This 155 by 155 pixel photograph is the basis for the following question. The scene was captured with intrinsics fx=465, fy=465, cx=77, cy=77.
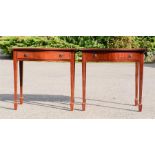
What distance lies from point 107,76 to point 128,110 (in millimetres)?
5459

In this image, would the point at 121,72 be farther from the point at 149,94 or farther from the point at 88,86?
A: the point at 149,94

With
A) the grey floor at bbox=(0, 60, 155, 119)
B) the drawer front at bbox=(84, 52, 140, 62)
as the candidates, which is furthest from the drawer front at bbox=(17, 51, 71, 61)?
the grey floor at bbox=(0, 60, 155, 119)

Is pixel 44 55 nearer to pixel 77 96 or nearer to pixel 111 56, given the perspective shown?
pixel 111 56

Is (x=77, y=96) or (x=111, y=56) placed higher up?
(x=111, y=56)

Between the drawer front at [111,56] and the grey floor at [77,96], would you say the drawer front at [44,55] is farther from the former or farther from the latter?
the grey floor at [77,96]

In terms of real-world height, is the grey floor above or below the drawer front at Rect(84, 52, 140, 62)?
below

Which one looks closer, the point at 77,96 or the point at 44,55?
the point at 44,55

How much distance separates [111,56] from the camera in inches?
276

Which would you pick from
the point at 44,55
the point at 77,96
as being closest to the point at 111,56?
the point at 44,55

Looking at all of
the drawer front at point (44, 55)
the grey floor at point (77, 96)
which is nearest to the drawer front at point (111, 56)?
the drawer front at point (44, 55)

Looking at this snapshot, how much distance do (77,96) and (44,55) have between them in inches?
84.3

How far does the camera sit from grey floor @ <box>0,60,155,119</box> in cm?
716

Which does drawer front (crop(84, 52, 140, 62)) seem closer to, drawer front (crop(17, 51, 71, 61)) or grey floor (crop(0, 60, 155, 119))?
drawer front (crop(17, 51, 71, 61))

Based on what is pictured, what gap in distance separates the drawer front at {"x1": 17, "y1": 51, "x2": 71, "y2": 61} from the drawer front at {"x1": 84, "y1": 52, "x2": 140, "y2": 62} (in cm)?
32
